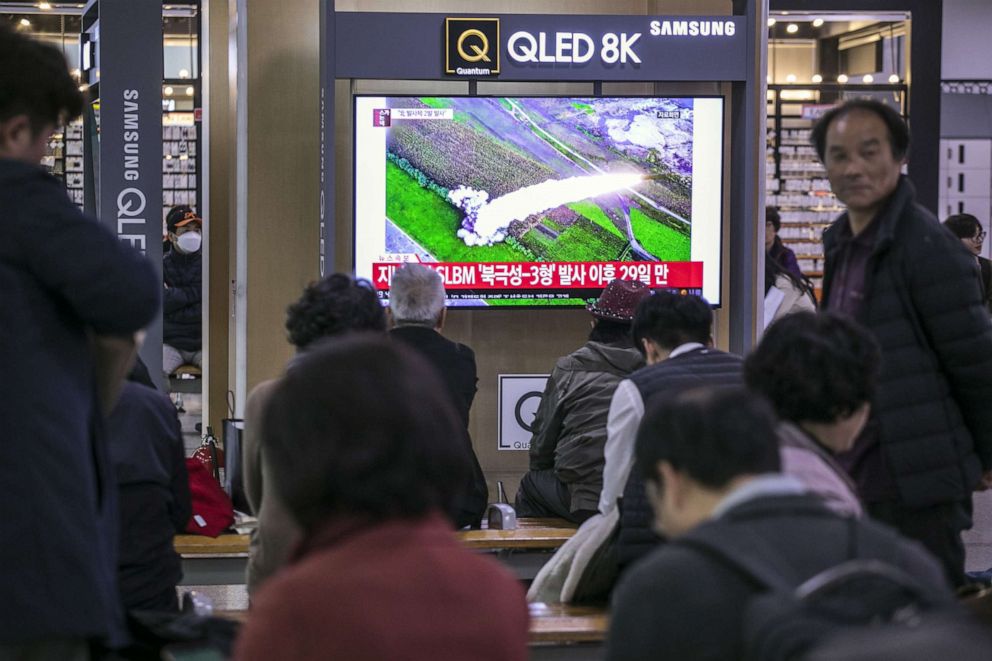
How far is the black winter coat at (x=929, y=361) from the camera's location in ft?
9.89

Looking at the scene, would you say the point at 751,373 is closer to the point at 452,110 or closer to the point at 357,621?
the point at 357,621

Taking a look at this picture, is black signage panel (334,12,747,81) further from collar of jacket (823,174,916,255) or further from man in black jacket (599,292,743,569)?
collar of jacket (823,174,916,255)

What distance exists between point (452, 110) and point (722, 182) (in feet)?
4.88

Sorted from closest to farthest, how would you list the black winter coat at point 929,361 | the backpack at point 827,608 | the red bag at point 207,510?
the backpack at point 827,608, the black winter coat at point 929,361, the red bag at point 207,510

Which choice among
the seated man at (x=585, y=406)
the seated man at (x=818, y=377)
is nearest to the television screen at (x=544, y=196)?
the seated man at (x=585, y=406)

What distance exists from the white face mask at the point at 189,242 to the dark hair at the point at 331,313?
22.3 ft

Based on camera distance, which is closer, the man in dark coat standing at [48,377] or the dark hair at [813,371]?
the man in dark coat standing at [48,377]

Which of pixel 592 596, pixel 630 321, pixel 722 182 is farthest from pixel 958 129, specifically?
pixel 592 596

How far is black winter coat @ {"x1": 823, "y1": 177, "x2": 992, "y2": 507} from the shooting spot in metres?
3.01

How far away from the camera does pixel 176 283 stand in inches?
415

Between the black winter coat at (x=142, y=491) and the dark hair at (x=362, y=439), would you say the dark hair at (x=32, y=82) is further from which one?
the black winter coat at (x=142, y=491)

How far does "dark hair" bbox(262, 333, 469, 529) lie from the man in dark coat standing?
76cm

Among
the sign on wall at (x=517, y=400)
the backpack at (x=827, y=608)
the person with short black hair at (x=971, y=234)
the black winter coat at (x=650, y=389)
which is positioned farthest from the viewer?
the person with short black hair at (x=971, y=234)

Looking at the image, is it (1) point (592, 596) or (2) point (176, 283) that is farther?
(2) point (176, 283)
